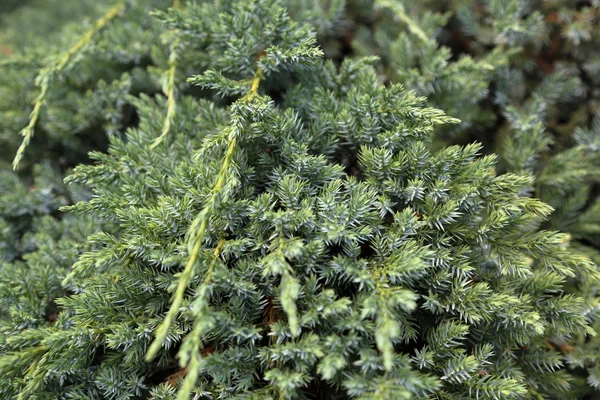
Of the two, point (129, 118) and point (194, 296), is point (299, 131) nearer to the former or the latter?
point (194, 296)

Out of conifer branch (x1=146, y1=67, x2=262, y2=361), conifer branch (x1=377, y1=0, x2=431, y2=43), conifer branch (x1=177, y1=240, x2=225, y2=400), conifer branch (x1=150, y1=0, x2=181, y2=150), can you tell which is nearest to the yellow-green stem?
conifer branch (x1=150, y1=0, x2=181, y2=150)

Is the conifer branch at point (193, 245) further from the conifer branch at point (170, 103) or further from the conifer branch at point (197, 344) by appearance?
the conifer branch at point (170, 103)

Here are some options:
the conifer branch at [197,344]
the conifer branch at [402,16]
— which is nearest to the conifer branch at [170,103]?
the conifer branch at [197,344]

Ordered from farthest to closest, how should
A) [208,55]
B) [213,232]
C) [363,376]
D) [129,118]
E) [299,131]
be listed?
[129,118]
[208,55]
[299,131]
[213,232]
[363,376]

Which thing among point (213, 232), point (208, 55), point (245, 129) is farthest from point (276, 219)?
point (208, 55)

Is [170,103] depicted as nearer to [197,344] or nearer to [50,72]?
[50,72]

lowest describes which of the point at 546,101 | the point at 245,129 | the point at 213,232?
the point at 213,232

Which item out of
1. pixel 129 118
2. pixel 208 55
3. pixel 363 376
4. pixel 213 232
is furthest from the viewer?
pixel 129 118
